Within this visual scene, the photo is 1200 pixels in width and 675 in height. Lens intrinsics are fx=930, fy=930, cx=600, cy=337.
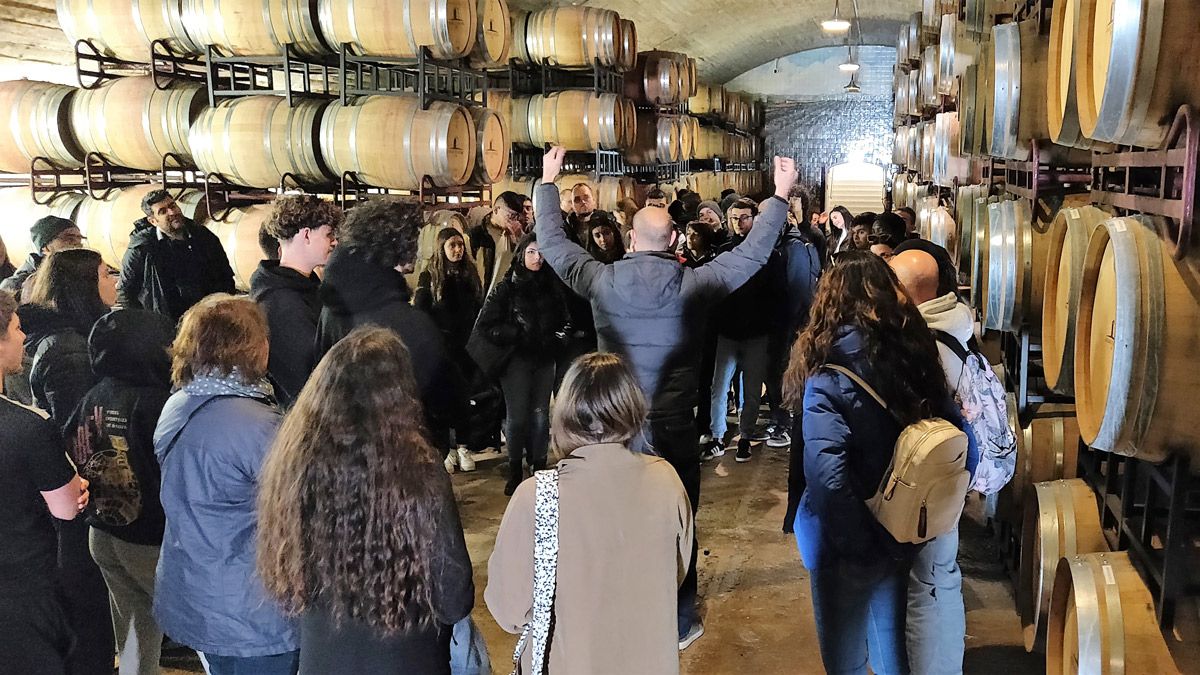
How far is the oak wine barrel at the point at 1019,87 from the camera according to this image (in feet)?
10.4

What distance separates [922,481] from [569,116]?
6270 millimetres

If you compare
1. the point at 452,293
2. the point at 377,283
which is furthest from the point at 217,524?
the point at 452,293

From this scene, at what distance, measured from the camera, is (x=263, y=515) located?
1.89 m

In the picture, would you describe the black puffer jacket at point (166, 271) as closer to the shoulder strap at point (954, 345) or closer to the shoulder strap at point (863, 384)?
the shoulder strap at point (863, 384)

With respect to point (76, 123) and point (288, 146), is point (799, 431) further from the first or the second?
point (76, 123)

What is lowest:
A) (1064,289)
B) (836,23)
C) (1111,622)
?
(1111,622)

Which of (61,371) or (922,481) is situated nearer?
(922,481)

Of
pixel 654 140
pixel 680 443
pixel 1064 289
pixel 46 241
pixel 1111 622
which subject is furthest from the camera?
pixel 654 140

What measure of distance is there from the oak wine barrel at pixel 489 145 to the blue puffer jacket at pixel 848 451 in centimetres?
389

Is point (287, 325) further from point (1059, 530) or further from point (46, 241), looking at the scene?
point (1059, 530)

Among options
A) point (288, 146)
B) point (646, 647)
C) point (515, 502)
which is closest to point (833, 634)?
point (646, 647)

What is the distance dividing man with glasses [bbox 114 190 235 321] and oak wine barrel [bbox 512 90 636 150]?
4.08 m

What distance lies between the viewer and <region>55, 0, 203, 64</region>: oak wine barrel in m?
5.70

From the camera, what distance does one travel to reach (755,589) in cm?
398
